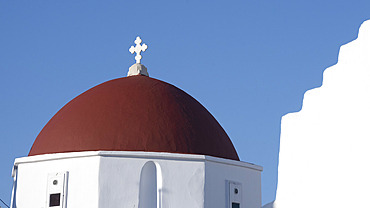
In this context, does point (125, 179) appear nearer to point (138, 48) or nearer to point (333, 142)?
point (138, 48)

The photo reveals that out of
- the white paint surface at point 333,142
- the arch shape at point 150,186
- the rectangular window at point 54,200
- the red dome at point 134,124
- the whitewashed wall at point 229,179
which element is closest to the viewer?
the white paint surface at point 333,142

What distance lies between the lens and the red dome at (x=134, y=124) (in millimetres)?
16188

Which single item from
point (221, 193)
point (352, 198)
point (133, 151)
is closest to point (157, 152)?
point (133, 151)

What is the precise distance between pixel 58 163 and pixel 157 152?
83.2 inches

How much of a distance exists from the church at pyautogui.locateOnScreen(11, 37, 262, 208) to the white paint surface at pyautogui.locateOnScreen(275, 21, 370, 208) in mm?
3502

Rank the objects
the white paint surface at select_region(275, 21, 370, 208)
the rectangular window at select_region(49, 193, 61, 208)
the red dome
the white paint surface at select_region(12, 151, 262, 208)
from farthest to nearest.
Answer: the red dome → the rectangular window at select_region(49, 193, 61, 208) → the white paint surface at select_region(12, 151, 262, 208) → the white paint surface at select_region(275, 21, 370, 208)

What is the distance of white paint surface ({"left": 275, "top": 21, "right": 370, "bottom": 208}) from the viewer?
11656 mm

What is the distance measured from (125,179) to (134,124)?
1.36 m

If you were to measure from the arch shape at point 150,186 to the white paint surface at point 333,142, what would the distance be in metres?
3.56

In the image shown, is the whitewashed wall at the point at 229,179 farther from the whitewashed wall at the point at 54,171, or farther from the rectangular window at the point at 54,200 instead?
the rectangular window at the point at 54,200

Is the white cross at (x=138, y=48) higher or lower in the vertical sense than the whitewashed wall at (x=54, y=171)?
higher

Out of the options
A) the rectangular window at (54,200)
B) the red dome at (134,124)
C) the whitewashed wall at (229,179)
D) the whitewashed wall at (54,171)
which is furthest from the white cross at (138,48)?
the rectangular window at (54,200)

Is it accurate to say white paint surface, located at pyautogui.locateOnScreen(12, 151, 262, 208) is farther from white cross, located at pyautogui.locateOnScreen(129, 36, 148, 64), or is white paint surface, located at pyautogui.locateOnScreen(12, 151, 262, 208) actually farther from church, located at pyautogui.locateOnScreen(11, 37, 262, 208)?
white cross, located at pyautogui.locateOnScreen(129, 36, 148, 64)

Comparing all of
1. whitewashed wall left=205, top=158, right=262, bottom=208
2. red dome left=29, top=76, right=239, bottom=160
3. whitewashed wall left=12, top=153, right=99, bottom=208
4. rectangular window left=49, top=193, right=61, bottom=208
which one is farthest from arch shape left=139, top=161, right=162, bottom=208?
rectangular window left=49, top=193, right=61, bottom=208
